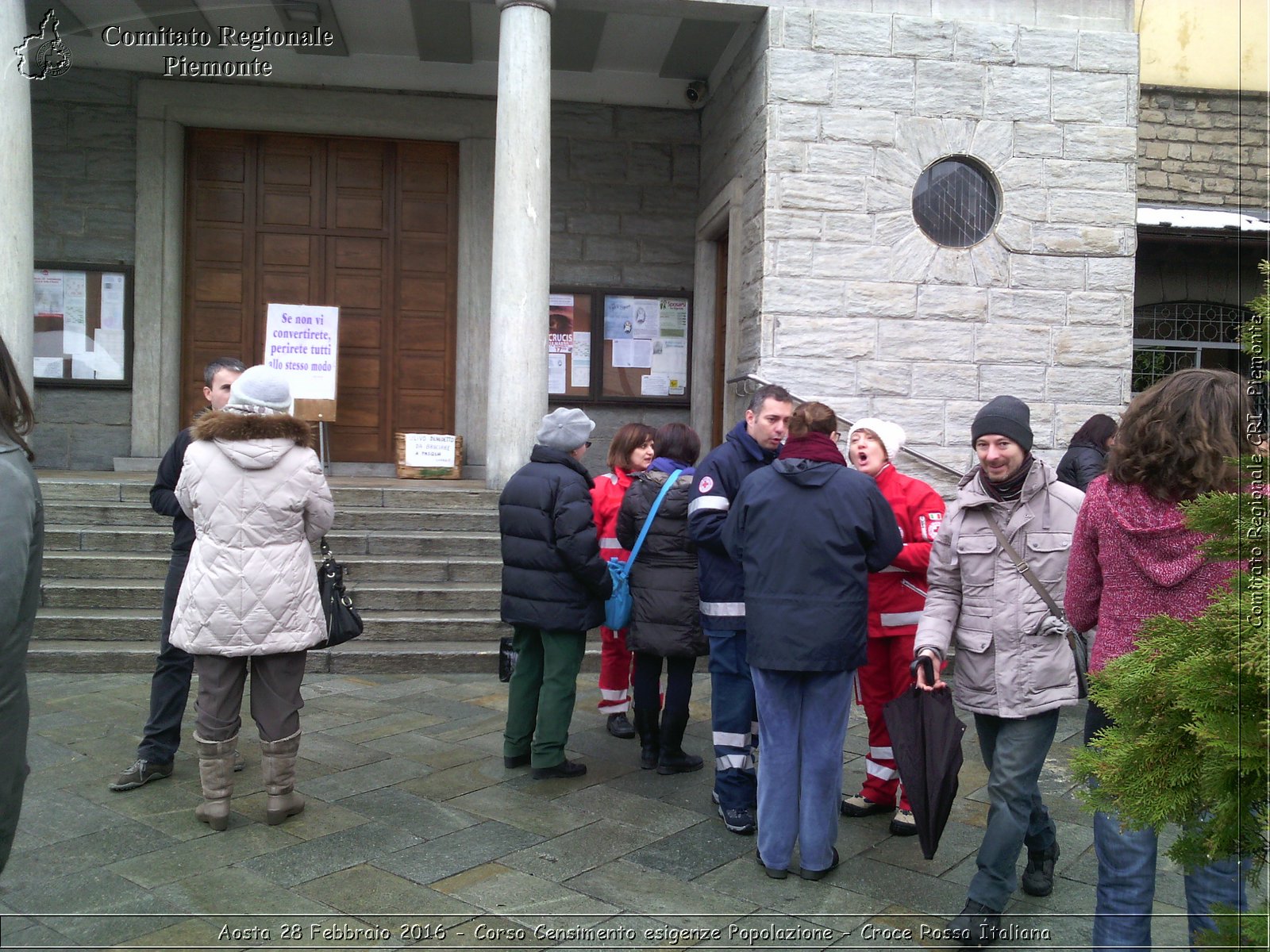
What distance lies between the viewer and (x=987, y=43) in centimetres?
872

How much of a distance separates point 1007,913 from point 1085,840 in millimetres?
877

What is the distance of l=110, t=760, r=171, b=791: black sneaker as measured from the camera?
15.0ft

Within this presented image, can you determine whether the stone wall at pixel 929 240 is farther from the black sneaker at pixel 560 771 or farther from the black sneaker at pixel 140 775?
the black sneaker at pixel 140 775

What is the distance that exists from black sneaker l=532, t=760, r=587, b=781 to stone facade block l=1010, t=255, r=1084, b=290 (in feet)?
19.6

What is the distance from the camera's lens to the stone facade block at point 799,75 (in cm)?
853

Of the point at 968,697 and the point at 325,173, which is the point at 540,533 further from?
the point at 325,173

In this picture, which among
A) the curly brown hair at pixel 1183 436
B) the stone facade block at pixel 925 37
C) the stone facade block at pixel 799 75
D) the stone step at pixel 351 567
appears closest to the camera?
the curly brown hair at pixel 1183 436

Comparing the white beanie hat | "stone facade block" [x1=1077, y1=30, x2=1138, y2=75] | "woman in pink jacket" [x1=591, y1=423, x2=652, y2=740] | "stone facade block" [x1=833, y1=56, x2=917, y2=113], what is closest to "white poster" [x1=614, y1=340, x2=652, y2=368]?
"stone facade block" [x1=833, y1=56, x2=917, y2=113]

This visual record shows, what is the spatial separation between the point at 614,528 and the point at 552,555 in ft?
2.80

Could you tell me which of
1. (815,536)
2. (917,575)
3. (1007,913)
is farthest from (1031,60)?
(1007,913)

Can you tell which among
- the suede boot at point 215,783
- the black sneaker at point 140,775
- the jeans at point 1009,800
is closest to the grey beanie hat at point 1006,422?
the jeans at point 1009,800

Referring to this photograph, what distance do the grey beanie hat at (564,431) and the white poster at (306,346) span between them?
20.0ft

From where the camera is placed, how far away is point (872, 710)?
4547 mm

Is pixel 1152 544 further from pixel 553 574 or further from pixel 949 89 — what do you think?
pixel 949 89
